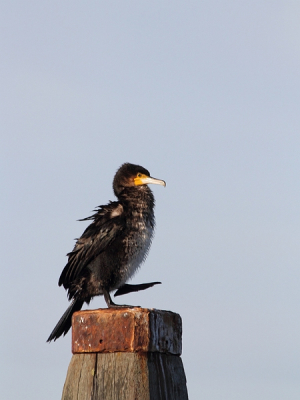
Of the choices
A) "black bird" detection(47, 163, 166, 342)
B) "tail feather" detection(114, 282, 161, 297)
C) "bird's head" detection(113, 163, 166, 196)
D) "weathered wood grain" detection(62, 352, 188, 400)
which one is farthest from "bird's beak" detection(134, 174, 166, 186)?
"weathered wood grain" detection(62, 352, 188, 400)

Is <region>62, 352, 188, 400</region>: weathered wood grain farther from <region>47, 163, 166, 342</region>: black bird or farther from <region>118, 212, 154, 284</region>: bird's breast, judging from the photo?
<region>118, 212, 154, 284</region>: bird's breast

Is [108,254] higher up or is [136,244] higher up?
[136,244]

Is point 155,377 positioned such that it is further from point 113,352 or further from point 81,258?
point 81,258

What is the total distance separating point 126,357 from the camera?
9.27 feet

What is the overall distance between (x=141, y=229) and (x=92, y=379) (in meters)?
2.66

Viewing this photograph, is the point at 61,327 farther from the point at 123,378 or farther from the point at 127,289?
the point at 123,378

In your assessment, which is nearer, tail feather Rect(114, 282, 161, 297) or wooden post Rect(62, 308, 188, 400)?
wooden post Rect(62, 308, 188, 400)

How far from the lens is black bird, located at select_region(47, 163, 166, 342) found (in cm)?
510

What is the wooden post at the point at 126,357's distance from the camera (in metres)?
2.77

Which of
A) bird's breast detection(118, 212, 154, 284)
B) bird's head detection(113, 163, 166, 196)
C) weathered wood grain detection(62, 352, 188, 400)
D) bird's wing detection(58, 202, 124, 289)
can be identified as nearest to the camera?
weathered wood grain detection(62, 352, 188, 400)

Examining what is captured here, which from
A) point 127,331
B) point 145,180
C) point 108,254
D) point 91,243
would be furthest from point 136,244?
point 127,331

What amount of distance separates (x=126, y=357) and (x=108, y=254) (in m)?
2.42

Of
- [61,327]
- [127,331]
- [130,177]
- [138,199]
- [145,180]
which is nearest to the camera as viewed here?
[127,331]

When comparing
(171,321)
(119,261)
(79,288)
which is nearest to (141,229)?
(119,261)
